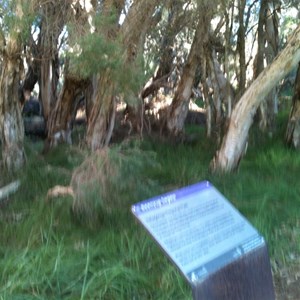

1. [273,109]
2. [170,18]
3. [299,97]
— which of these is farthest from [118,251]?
[273,109]

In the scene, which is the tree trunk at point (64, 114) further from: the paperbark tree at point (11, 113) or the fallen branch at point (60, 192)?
the fallen branch at point (60, 192)

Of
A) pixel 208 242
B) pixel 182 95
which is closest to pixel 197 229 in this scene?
pixel 208 242

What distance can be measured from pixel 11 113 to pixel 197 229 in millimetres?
5846

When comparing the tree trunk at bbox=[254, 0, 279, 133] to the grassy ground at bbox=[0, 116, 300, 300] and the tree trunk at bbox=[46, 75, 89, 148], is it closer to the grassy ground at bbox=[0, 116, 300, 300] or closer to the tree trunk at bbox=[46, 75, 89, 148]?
the grassy ground at bbox=[0, 116, 300, 300]

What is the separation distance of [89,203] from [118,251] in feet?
2.19

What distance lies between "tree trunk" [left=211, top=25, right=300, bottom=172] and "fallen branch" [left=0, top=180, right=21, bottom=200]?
293cm

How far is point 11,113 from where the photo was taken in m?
8.78

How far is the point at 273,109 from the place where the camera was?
13.5 metres

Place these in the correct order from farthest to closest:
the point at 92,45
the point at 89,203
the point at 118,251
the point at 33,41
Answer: the point at 33,41 < the point at 92,45 < the point at 89,203 < the point at 118,251

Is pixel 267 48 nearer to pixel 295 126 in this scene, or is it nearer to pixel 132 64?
pixel 295 126

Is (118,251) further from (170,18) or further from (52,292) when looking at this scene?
(170,18)

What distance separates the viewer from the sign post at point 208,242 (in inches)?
132

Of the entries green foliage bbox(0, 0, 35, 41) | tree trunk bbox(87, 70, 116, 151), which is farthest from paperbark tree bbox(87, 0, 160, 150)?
green foliage bbox(0, 0, 35, 41)

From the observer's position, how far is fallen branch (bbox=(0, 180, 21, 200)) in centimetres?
714
